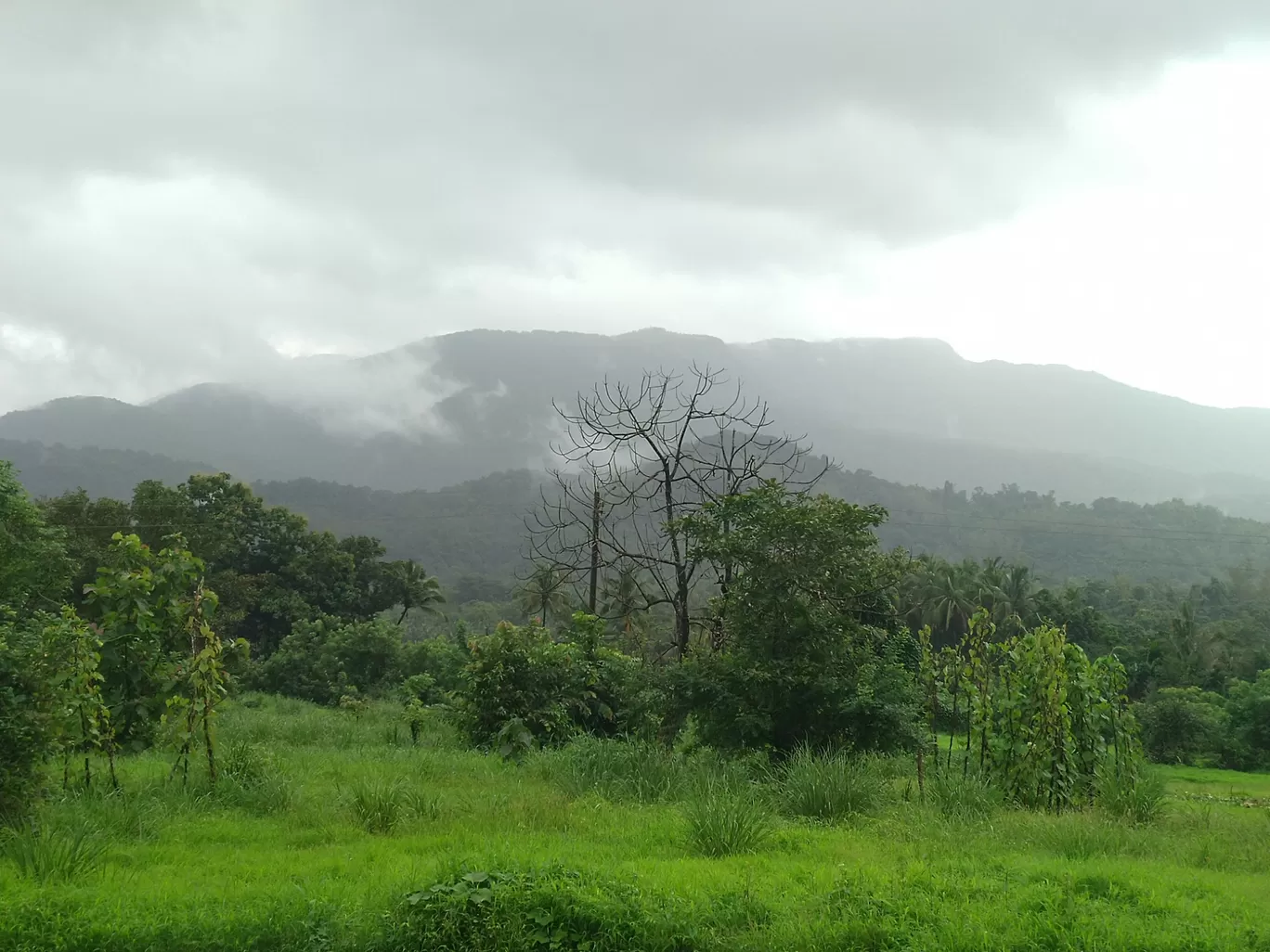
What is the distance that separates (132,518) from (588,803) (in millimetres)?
35246

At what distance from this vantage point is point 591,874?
5.44 metres

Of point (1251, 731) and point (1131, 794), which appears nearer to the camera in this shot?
point (1131, 794)

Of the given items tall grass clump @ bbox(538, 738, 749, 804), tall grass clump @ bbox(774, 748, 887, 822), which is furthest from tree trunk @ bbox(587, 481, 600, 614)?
tall grass clump @ bbox(774, 748, 887, 822)

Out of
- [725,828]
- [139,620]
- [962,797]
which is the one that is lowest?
[962,797]

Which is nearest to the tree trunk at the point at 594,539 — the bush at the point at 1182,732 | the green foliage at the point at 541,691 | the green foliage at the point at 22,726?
the green foliage at the point at 541,691

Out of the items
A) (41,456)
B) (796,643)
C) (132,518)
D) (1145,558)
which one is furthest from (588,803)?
(41,456)

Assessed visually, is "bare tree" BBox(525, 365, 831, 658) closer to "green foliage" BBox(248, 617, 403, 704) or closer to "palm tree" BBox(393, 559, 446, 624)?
"green foliage" BBox(248, 617, 403, 704)

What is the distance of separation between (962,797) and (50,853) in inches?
269

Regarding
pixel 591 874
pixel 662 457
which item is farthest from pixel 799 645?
pixel 591 874

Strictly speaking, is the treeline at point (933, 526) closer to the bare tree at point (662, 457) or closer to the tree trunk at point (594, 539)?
the tree trunk at point (594, 539)

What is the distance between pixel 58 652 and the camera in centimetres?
744

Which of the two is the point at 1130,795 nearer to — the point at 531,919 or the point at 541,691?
the point at 531,919

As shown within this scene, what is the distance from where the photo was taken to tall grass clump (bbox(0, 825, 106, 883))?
5473 mm

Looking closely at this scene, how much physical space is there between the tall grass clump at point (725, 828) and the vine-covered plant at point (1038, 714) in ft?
7.48
